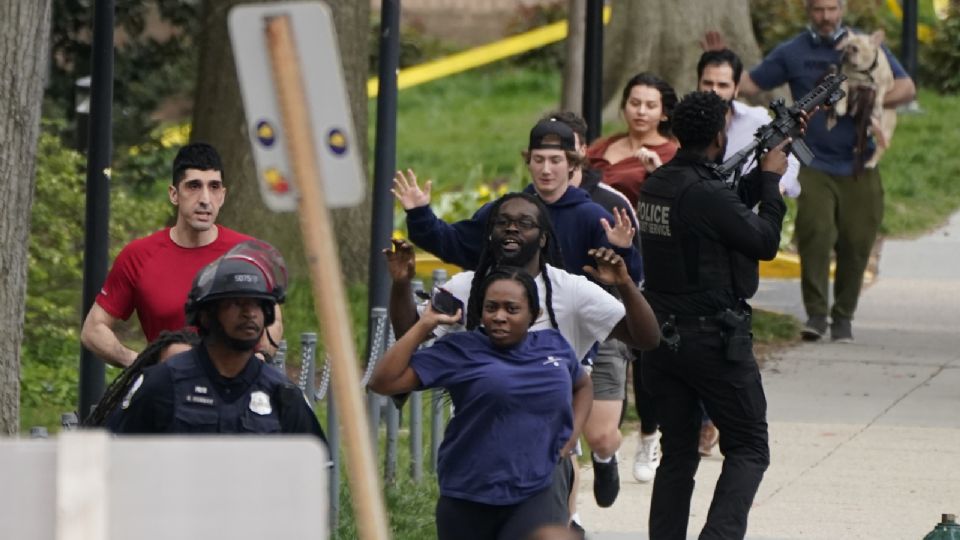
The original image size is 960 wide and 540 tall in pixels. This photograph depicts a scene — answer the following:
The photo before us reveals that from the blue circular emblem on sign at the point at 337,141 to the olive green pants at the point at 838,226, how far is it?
8701mm

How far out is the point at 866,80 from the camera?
12.2 metres

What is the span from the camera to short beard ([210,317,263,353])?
17.4 ft

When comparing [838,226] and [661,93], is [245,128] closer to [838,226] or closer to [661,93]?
[838,226]

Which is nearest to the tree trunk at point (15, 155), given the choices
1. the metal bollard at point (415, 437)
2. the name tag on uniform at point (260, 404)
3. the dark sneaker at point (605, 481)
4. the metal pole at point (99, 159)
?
the metal pole at point (99, 159)

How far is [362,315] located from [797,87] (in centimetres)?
311

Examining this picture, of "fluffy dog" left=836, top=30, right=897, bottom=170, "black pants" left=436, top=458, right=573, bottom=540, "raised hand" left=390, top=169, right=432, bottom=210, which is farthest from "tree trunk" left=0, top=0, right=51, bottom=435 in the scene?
"fluffy dog" left=836, top=30, right=897, bottom=170

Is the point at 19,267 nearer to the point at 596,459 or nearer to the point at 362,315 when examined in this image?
the point at 596,459

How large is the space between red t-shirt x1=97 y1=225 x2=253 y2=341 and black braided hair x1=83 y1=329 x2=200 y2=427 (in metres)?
1.21

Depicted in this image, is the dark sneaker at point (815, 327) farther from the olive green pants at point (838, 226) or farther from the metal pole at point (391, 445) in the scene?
the metal pole at point (391, 445)

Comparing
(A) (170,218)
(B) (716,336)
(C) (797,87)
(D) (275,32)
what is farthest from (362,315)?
(D) (275,32)

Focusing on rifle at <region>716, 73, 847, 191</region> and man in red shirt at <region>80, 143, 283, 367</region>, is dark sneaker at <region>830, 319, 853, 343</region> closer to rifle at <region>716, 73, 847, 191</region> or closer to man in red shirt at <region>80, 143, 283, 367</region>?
rifle at <region>716, 73, 847, 191</region>

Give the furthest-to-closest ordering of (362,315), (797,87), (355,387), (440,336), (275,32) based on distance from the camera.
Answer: (362,315), (797,87), (440,336), (275,32), (355,387)

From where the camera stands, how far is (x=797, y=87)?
12219 mm

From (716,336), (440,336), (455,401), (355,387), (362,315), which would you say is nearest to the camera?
(355,387)
